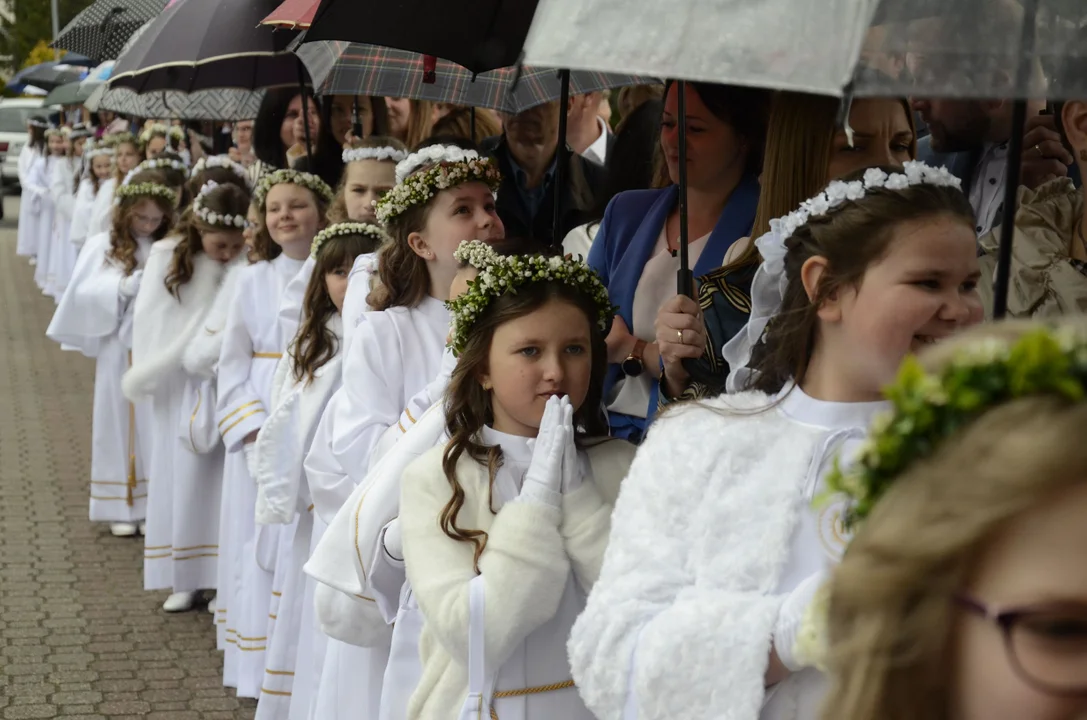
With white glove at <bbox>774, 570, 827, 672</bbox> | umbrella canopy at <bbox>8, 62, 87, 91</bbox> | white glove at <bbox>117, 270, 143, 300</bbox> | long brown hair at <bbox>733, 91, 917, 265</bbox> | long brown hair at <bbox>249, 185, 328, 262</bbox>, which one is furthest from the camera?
umbrella canopy at <bbox>8, 62, 87, 91</bbox>

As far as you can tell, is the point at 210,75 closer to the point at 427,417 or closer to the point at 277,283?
the point at 277,283

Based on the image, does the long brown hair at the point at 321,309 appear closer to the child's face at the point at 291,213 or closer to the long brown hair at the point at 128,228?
the child's face at the point at 291,213

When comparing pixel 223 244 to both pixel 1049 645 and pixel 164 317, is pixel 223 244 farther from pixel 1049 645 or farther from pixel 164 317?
pixel 1049 645

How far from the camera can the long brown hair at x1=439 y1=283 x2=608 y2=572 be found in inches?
132

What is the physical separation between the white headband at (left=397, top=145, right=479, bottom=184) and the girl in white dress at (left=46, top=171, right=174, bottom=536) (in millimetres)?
4106

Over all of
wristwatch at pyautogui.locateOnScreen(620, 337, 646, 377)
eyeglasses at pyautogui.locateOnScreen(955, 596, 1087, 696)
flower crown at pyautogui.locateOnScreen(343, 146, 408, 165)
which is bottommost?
wristwatch at pyautogui.locateOnScreen(620, 337, 646, 377)

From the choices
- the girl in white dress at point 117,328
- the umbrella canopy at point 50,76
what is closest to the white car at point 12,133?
the umbrella canopy at point 50,76

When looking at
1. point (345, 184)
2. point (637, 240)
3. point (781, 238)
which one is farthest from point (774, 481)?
point (345, 184)

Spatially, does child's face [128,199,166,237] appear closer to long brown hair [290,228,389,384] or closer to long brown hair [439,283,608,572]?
long brown hair [290,228,389,384]

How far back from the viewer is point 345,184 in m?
5.71

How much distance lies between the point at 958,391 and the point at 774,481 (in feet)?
4.02

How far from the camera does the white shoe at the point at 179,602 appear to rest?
7402mm

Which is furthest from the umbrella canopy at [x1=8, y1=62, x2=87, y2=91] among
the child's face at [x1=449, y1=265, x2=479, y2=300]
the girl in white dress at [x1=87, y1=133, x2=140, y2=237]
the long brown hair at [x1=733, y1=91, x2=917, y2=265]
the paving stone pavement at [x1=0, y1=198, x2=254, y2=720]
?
the long brown hair at [x1=733, y1=91, x2=917, y2=265]

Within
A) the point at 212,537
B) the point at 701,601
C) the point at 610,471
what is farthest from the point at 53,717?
the point at 701,601
